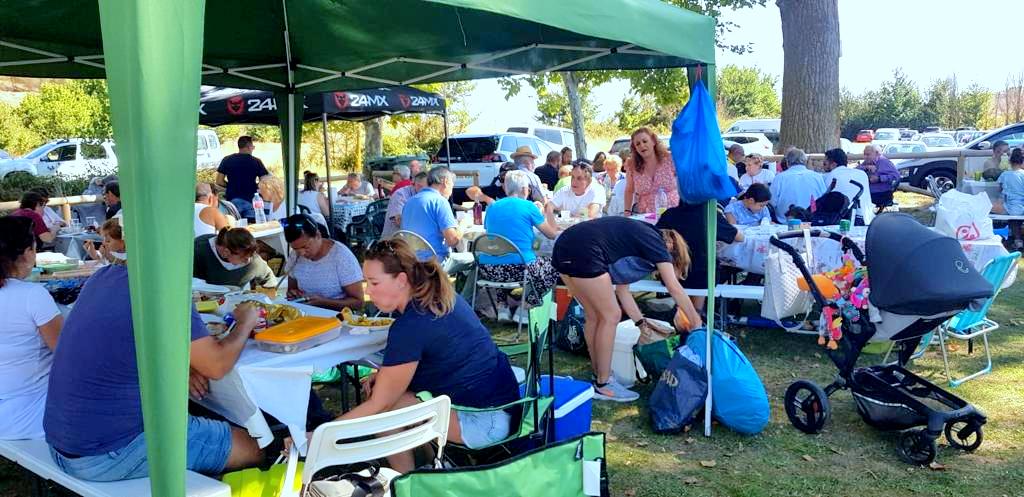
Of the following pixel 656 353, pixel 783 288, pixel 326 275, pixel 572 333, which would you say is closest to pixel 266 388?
pixel 326 275

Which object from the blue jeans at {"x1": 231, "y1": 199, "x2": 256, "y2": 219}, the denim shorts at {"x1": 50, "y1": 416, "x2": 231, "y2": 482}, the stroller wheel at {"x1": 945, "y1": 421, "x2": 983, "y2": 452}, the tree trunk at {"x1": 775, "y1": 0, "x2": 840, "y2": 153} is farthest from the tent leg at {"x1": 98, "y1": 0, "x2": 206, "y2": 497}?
the tree trunk at {"x1": 775, "y1": 0, "x2": 840, "y2": 153}

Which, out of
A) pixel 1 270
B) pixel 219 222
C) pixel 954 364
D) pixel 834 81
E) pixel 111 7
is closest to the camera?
pixel 111 7

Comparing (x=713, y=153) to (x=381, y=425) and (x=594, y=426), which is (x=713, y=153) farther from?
(x=381, y=425)

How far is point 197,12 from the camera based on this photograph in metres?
1.86

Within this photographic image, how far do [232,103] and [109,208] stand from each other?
394 centimetres

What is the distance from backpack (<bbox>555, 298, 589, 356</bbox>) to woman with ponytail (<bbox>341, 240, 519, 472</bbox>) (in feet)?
8.56

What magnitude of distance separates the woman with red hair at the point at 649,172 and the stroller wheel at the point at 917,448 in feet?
9.27

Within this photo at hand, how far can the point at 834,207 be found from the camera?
738cm

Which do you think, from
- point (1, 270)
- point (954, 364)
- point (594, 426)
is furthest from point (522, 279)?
point (1, 270)

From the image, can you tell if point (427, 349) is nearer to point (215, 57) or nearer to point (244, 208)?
point (215, 57)

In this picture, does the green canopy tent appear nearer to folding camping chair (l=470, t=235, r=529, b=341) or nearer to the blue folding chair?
folding camping chair (l=470, t=235, r=529, b=341)

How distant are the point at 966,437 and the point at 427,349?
9.16 feet

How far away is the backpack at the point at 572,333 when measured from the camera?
5637mm

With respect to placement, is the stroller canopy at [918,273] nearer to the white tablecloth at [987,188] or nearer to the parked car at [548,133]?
the white tablecloth at [987,188]
